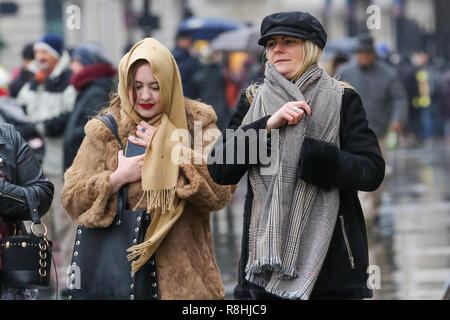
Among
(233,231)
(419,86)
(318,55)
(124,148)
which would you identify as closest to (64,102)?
(233,231)

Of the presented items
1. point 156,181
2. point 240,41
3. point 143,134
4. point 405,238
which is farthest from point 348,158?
point 240,41

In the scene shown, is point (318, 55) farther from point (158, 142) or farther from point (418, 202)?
point (418, 202)

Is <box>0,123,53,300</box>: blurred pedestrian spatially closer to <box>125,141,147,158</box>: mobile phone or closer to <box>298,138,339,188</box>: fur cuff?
<box>125,141,147,158</box>: mobile phone

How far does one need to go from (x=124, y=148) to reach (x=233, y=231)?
7338 millimetres

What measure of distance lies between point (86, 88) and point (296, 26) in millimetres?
4734

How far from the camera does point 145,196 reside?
5.66 m

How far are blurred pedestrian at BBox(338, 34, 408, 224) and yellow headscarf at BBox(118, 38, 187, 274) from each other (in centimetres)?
684

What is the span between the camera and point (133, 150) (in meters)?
5.72

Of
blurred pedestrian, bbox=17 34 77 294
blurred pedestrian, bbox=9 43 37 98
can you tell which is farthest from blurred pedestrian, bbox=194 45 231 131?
blurred pedestrian, bbox=17 34 77 294

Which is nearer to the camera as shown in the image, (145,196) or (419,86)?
(145,196)

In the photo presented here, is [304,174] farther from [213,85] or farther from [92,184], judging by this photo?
[213,85]

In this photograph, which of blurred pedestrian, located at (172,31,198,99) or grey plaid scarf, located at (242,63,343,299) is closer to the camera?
grey plaid scarf, located at (242,63,343,299)

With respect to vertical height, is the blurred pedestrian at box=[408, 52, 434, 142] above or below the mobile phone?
above

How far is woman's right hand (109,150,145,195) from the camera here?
560cm
